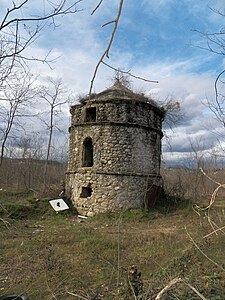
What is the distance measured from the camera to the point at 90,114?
1287 centimetres

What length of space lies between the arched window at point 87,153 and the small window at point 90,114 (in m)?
0.93

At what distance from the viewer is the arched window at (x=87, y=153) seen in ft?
41.4

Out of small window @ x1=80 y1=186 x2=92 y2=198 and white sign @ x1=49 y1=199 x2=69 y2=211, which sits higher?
small window @ x1=80 y1=186 x2=92 y2=198

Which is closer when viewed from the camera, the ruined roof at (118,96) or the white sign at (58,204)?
the white sign at (58,204)

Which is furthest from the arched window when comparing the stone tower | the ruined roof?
the ruined roof

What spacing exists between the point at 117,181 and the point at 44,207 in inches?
135

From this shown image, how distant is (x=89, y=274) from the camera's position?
555 cm

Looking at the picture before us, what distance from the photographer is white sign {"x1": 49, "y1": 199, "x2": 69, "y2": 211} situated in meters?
11.7

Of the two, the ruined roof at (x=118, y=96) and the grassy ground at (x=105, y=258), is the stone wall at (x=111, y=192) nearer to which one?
the grassy ground at (x=105, y=258)

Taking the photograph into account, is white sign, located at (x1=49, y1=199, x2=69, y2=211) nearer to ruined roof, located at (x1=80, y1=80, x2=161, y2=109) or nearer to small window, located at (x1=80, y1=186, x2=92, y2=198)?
small window, located at (x1=80, y1=186, x2=92, y2=198)

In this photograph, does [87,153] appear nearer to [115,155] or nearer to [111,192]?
[115,155]

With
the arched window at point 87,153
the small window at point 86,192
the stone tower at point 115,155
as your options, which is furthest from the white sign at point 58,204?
the arched window at point 87,153

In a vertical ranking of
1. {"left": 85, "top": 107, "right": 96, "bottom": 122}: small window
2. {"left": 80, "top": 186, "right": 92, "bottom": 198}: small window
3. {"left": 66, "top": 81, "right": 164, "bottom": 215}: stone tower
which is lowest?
{"left": 80, "top": 186, "right": 92, "bottom": 198}: small window

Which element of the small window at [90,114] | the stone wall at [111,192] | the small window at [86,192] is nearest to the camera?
the stone wall at [111,192]
